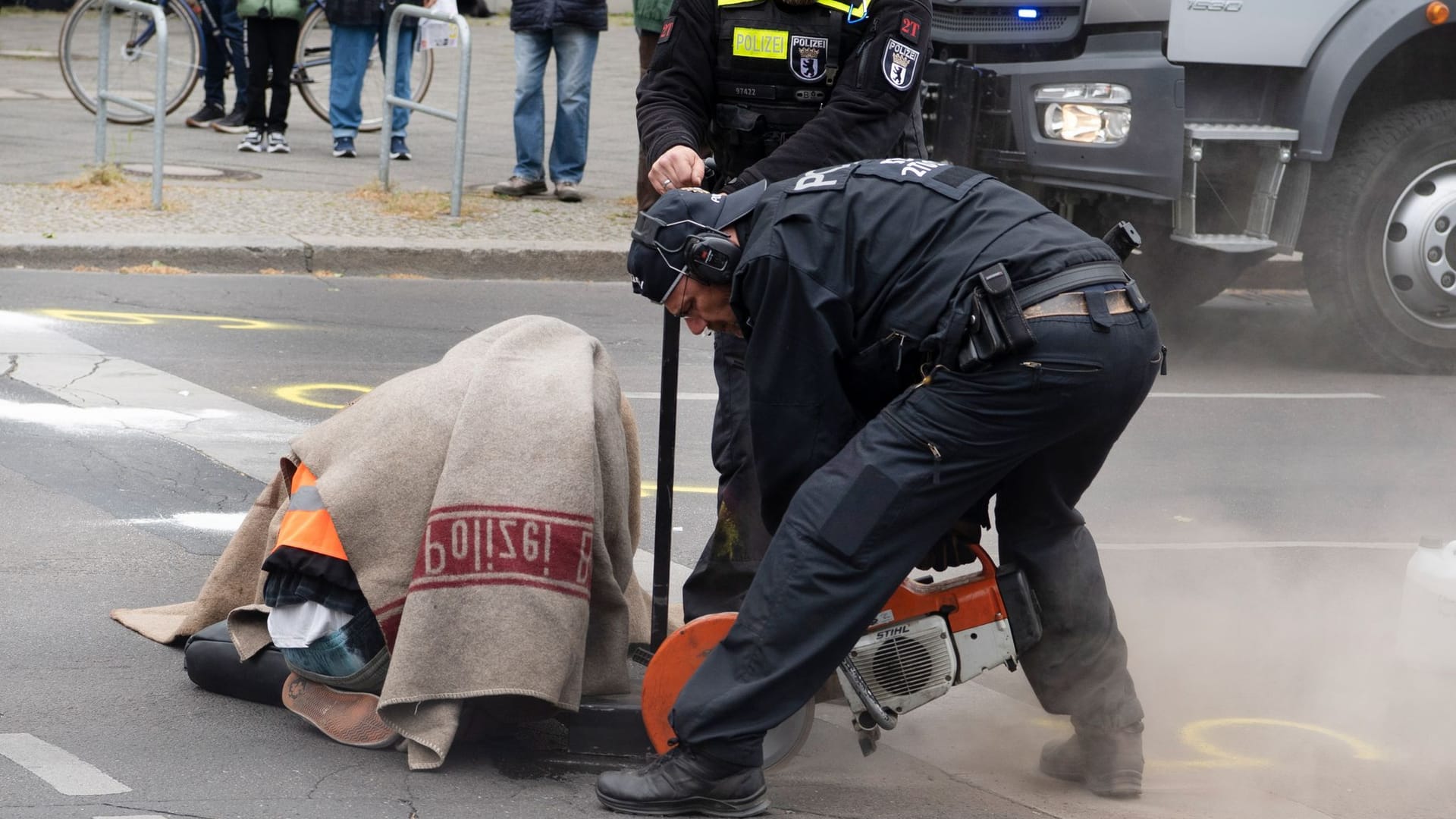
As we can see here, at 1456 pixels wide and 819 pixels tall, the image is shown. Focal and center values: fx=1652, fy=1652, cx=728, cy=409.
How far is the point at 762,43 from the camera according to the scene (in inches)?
153

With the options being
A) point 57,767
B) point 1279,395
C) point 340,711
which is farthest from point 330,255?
point 57,767

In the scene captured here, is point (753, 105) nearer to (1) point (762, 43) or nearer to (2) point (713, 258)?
(1) point (762, 43)

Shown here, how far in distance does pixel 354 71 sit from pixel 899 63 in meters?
7.34


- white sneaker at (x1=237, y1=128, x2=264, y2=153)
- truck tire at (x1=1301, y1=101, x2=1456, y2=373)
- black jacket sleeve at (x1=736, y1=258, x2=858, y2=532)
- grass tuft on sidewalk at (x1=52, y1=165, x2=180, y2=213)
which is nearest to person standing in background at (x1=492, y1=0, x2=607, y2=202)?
grass tuft on sidewalk at (x1=52, y1=165, x2=180, y2=213)

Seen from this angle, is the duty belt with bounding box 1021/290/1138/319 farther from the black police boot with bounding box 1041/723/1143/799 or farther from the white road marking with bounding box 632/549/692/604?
the white road marking with bounding box 632/549/692/604

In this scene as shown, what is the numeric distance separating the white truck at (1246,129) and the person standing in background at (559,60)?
2836 millimetres

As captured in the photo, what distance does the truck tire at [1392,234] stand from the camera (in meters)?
7.20

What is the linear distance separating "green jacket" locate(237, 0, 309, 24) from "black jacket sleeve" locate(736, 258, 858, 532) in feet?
27.4

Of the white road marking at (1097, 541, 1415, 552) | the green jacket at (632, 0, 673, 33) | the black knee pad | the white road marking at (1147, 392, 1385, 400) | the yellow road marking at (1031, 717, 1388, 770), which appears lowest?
the black knee pad

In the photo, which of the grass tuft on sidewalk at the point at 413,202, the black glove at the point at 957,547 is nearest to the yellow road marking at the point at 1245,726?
the black glove at the point at 957,547

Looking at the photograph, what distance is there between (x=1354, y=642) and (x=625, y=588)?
6.33 feet

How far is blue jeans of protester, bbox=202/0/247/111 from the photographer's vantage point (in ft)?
37.6

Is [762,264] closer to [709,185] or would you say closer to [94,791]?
[709,185]

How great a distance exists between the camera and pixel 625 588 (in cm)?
369
